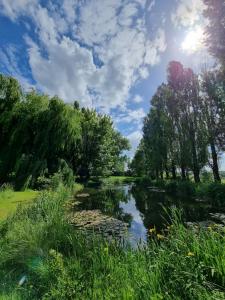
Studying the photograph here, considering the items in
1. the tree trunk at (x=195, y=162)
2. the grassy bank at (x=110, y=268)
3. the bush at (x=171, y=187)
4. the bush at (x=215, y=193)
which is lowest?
the grassy bank at (x=110, y=268)

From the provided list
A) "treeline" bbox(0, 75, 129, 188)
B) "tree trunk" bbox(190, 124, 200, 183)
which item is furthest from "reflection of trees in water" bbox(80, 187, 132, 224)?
"tree trunk" bbox(190, 124, 200, 183)

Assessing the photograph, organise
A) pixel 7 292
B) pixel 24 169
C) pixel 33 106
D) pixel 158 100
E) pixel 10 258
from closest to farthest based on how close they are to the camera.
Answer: pixel 7 292
pixel 10 258
pixel 24 169
pixel 33 106
pixel 158 100

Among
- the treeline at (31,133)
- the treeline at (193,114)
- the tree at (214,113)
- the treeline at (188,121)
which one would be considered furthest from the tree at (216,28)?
the treeline at (31,133)

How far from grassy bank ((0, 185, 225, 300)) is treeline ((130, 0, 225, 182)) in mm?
12017

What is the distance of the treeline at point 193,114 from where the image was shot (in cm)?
1375

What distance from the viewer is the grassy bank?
3.22m

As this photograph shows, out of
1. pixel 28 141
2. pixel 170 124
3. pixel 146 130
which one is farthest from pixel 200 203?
pixel 146 130

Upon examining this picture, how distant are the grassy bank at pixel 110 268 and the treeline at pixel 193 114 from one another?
1202cm

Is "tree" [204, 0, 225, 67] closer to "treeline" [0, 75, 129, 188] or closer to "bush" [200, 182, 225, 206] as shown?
"bush" [200, 182, 225, 206]

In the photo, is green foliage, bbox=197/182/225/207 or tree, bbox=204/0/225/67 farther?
green foliage, bbox=197/182/225/207

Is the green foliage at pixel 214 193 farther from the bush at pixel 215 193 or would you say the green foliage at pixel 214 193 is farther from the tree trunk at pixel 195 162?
the tree trunk at pixel 195 162

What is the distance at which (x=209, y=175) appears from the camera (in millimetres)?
25859

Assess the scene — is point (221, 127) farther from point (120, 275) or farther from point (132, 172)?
point (132, 172)

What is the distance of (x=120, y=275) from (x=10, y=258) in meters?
3.28
